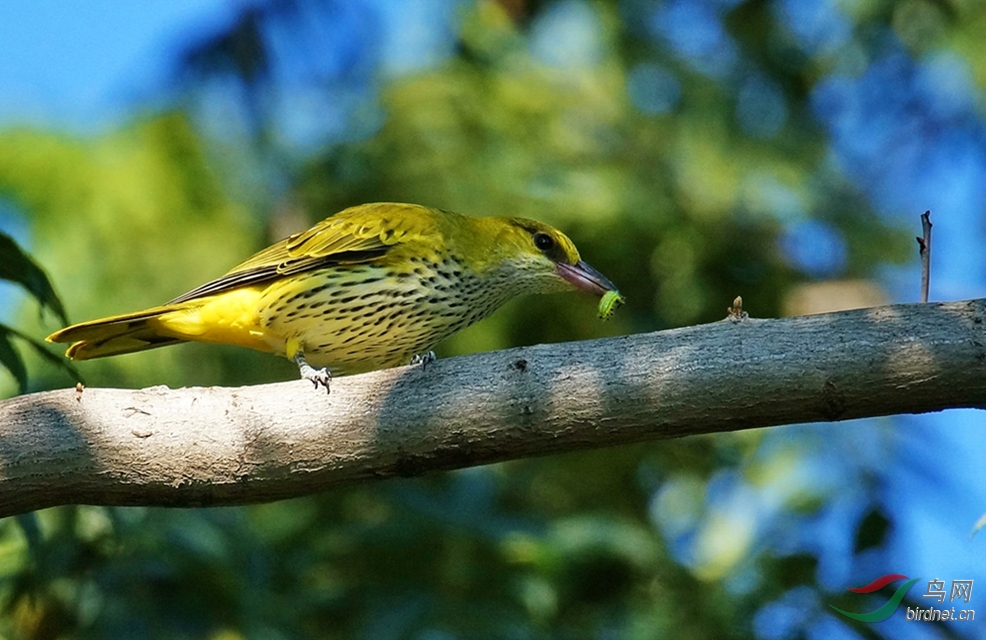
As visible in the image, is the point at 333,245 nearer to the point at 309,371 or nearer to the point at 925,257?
the point at 309,371

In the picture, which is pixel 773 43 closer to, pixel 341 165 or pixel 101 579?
pixel 341 165

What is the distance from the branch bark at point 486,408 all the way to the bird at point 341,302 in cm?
113

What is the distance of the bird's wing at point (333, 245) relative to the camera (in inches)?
186

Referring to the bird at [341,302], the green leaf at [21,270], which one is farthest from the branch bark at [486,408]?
the bird at [341,302]

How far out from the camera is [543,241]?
5.34m

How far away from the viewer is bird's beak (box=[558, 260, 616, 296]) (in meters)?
5.20

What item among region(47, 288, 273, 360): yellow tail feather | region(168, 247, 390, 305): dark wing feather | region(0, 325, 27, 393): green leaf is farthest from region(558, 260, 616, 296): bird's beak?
region(0, 325, 27, 393): green leaf

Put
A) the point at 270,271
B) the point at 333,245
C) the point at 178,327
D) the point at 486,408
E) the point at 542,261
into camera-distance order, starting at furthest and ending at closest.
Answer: the point at 542,261 < the point at 333,245 < the point at 270,271 < the point at 178,327 < the point at 486,408

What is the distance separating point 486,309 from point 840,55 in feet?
11.7

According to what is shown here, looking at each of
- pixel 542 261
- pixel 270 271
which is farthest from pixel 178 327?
pixel 542 261

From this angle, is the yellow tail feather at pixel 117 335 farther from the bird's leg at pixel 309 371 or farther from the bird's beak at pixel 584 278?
the bird's beak at pixel 584 278

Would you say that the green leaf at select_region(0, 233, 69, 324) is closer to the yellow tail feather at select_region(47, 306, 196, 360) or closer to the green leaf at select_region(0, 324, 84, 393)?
the green leaf at select_region(0, 324, 84, 393)

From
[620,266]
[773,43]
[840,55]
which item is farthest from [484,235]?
[840,55]

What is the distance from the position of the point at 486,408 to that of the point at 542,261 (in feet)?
7.14
